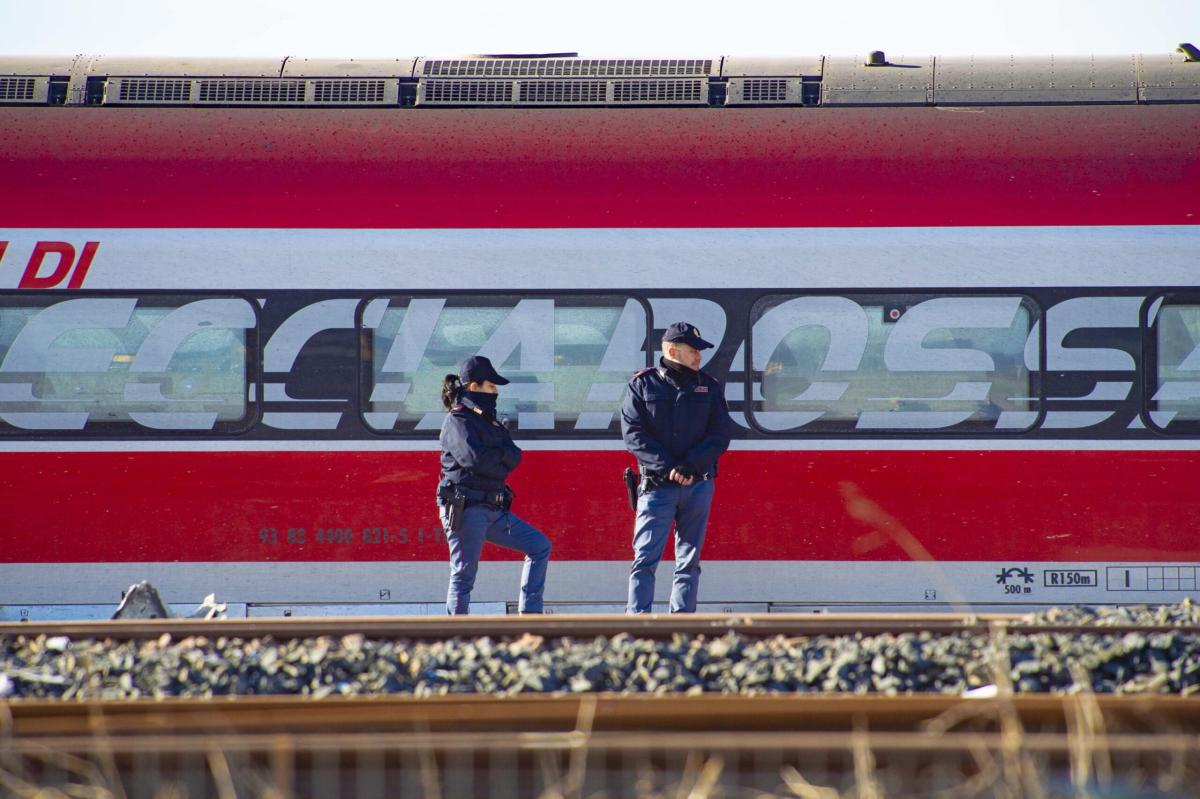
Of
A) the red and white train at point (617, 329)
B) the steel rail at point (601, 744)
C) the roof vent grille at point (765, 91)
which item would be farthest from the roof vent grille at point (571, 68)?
the steel rail at point (601, 744)

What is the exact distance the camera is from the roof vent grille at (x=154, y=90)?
700 cm

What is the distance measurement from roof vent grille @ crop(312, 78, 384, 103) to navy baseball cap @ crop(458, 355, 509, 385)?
5.80 ft

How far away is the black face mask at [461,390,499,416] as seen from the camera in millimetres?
6352

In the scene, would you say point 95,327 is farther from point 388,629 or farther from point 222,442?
point 388,629

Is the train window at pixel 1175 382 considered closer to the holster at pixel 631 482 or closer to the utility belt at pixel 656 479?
the utility belt at pixel 656 479

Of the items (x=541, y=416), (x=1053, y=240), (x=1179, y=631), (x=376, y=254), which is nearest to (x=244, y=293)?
(x=376, y=254)

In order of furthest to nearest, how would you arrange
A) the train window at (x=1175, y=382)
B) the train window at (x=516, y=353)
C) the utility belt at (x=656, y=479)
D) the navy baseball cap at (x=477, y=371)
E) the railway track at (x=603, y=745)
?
1. the train window at (x=516, y=353)
2. the train window at (x=1175, y=382)
3. the utility belt at (x=656, y=479)
4. the navy baseball cap at (x=477, y=371)
5. the railway track at (x=603, y=745)

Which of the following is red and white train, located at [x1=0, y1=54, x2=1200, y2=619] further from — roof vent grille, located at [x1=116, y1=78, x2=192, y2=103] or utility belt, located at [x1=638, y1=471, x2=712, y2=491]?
utility belt, located at [x1=638, y1=471, x2=712, y2=491]

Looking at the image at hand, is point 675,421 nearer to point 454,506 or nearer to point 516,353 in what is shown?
point 516,353

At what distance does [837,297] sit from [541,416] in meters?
1.77

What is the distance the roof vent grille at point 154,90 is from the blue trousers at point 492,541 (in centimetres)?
290

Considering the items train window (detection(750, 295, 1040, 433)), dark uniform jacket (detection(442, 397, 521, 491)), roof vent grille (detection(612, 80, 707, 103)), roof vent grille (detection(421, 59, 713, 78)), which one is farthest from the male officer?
roof vent grille (detection(421, 59, 713, 78))

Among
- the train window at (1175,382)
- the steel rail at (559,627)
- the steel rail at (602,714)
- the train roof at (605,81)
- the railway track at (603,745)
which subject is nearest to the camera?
the railway track at (603,745)

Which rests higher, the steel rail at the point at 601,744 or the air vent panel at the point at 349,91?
the air vent panel at the point at 349,91
